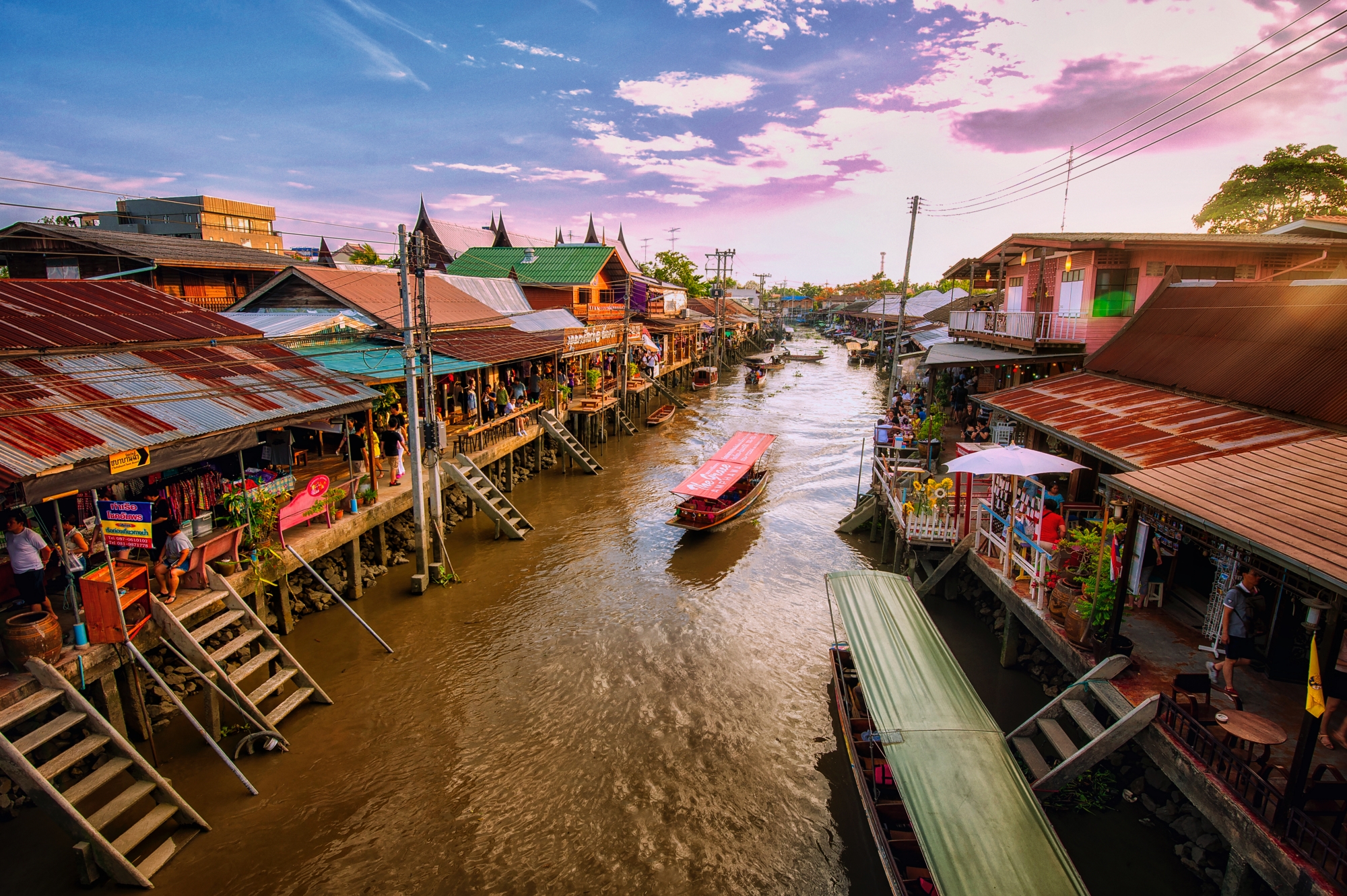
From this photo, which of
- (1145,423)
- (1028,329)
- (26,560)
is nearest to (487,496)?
(26,560)

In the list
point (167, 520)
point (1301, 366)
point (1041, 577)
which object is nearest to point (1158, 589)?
point (1041, 577)

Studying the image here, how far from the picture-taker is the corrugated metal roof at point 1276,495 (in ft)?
19.1

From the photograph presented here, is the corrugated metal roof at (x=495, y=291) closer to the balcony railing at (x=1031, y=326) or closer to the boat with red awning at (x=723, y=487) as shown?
the boat with red awning at (x=723, y=487)

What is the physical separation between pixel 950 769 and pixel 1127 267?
16856mm

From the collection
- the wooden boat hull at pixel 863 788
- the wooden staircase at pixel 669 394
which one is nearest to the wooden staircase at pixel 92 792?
the wooden boat hull at pixel 863 788

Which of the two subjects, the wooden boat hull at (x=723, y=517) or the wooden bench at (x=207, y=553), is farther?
the wooden boat hull at (x=723, y=517)

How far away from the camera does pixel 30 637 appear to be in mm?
7598

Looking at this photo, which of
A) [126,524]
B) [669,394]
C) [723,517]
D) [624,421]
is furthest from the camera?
[669,394]

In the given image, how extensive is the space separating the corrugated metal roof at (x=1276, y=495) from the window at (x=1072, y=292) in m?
10.9

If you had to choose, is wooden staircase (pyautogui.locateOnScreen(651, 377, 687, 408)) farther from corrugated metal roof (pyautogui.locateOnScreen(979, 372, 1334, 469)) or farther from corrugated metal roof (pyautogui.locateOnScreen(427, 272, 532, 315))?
corrugated metal roof (pyautogui.locateOnScreen(979, 372, 1334, 469))

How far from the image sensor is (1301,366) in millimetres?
10438

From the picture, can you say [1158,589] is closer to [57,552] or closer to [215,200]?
[57,552]

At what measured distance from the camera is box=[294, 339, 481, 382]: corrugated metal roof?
54.0 ft

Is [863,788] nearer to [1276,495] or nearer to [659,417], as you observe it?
[1276,495]
